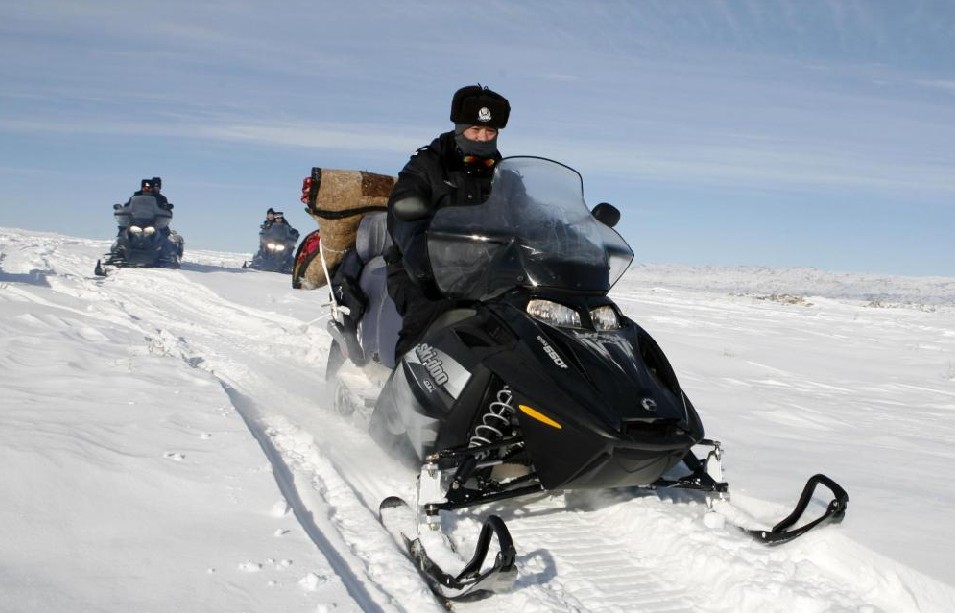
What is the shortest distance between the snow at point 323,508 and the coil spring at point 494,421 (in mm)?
353

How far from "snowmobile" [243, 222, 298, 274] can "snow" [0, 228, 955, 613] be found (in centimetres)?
1662

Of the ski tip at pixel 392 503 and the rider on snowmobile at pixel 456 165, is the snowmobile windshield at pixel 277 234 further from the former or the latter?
the ski tip at pixel 392 503

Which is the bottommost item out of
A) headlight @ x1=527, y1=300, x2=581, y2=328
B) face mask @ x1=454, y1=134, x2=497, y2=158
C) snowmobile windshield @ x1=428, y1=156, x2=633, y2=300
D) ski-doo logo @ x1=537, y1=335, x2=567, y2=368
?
ski-doo logo @ x1=537, y1=335, x2=567, y2=368

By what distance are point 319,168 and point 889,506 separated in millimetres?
4485

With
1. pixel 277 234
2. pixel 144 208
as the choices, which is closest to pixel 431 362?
pixel 144 208

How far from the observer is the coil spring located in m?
3.80

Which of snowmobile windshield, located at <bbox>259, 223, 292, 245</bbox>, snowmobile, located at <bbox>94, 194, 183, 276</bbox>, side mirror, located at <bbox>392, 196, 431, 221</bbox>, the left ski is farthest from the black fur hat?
snowmobile windshield, located at <bbox>259, 223, 292, 245</bbox>

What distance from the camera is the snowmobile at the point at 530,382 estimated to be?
10.8 feet

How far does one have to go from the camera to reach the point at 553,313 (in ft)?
12.1

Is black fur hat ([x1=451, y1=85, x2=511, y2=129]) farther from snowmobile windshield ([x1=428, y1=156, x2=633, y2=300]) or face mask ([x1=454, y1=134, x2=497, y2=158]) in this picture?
snowmobile windshield ([x1=428, y1=156, x2=633, y2=300])

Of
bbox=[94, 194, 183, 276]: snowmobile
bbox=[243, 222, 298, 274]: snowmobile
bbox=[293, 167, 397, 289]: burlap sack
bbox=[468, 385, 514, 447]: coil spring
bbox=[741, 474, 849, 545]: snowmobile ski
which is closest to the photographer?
bbox=[741, 474, 849, 545]: snowmobile ski

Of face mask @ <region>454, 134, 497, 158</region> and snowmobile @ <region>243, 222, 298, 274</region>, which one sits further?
snowmobile @ <region>243, 222, 298, 274</region>

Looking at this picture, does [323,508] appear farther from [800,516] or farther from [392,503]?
[800,516]

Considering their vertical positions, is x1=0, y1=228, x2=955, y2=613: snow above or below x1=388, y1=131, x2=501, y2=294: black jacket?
below
